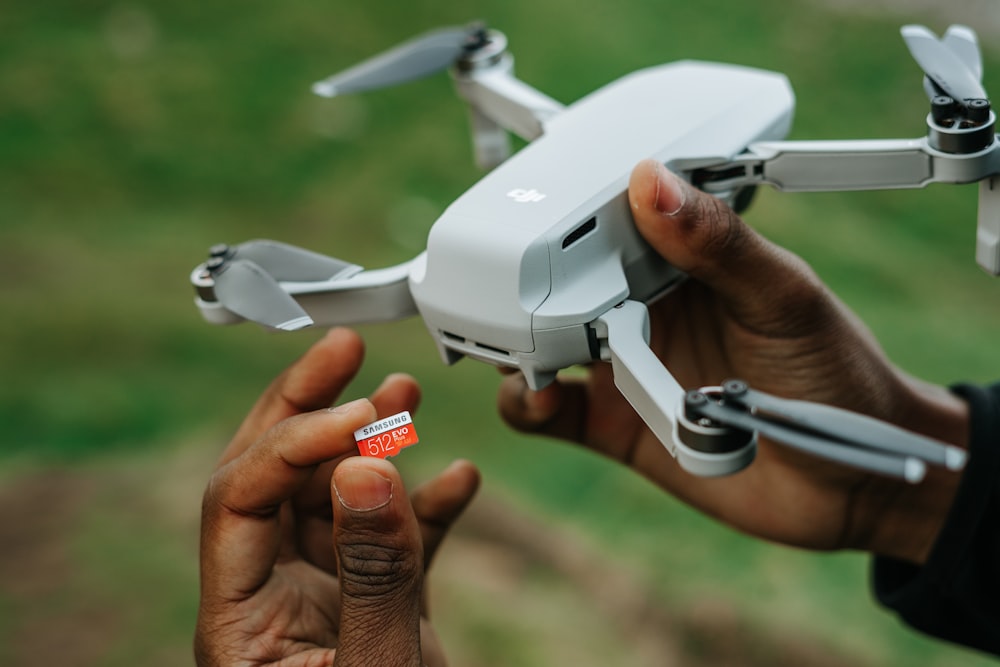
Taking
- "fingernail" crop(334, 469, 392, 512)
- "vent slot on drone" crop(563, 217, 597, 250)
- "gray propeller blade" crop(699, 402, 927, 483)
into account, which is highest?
"vent slot on drone" crop(563, 217, 597, 250)

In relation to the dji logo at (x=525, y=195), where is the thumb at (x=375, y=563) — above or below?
below

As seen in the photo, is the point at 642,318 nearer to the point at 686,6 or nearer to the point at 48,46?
the point at 686,6

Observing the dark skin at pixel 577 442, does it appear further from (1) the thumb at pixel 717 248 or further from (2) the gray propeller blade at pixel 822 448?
(2) the gray propeller blade at pixel 822 448

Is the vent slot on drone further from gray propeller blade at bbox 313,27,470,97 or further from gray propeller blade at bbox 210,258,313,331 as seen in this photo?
gray propeller blade at bbox 313,27,470,97

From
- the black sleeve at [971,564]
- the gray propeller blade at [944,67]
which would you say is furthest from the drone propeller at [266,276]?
the black sleeve at [971,564]

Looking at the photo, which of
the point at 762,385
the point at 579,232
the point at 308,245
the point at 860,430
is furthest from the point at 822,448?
the point at 308,245

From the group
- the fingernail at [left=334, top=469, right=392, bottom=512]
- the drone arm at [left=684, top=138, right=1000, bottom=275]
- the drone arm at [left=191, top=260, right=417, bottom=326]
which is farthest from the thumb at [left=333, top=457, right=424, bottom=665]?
the drone arm at [left=684, top=138, right=1000, bottom=275]

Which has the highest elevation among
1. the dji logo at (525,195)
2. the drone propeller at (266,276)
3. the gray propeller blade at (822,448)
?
the dji logo at (525,195)
